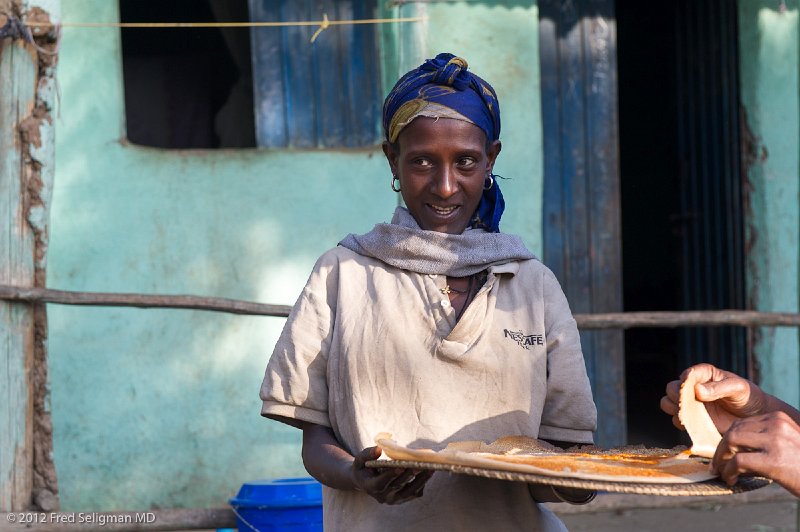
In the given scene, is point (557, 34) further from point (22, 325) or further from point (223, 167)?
point (22, 325)

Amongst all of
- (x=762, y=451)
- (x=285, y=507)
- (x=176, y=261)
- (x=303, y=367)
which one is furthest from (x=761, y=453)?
(x=176, y=261)

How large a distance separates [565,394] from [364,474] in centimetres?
47

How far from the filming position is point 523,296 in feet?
7.45

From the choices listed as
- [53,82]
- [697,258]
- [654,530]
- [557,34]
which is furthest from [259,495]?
[697,258]

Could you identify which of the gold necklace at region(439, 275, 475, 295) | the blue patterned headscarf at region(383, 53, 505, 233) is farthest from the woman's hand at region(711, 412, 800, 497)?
the blue patterned headscarf at region(383, 53, 505, 233)

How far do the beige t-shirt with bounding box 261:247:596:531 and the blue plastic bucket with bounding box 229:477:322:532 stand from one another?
1339 mm

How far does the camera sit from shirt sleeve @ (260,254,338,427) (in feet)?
7.21

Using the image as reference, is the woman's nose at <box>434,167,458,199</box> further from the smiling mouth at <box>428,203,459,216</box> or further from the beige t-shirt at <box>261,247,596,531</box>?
the beige t-shirt at <box>261,247,596,531</box>

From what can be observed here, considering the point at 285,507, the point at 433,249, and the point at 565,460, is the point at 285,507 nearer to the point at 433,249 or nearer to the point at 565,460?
the point at 433,249

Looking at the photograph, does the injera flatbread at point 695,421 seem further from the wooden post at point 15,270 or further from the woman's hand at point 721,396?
the wooden post at point 15,270

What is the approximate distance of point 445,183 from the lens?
7.42 ft

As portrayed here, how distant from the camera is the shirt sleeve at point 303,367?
220 centimetres

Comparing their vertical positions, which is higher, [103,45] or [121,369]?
[103,45]

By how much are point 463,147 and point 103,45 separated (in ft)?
11.8
